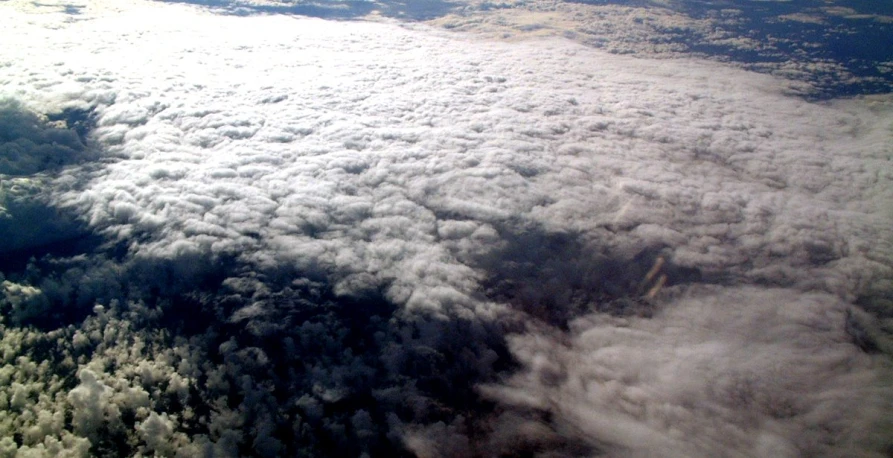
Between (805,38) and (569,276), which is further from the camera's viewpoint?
(805,38)

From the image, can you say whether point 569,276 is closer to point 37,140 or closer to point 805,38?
point 37,140

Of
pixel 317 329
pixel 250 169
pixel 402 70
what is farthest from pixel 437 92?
pixel 317 329

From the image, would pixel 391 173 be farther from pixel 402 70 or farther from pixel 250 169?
pixel 402 70

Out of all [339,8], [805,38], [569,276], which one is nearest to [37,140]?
[569,276]

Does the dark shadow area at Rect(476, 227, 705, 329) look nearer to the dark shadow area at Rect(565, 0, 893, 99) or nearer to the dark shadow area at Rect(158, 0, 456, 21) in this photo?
the dark shadow area at Rect(565, 0, 893, 99)

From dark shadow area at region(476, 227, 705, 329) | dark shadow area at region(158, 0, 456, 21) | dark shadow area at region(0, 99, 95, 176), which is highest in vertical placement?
dark shadow area at region(158, 0, 456, 21)

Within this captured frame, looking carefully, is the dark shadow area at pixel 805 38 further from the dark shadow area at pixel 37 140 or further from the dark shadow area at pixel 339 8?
the dark shadow area at pixel 37 140

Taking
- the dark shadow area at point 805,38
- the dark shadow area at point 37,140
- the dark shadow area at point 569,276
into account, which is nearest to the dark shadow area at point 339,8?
the dark shadow area at point 805,38

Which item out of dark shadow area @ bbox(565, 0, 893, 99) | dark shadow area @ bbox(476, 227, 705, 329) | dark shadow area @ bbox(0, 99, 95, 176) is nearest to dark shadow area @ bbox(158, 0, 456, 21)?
dark shadow area @ bbox(565, 0, 893, 99)
